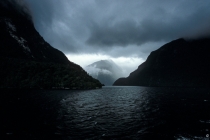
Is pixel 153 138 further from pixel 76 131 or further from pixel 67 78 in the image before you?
pixel 67 78

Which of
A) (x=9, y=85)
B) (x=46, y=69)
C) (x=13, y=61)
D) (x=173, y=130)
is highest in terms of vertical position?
(x=13, y=61)

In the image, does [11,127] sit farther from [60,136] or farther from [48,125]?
[60,136]

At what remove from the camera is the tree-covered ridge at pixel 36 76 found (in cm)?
15362

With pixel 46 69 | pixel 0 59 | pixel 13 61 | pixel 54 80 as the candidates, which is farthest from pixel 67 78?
pixel 0 59

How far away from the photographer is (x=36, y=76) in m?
160

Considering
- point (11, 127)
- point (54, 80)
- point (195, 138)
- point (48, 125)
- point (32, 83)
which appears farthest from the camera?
point (54, 80)

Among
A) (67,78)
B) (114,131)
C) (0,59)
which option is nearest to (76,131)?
(114,131)

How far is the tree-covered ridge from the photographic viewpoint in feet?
504

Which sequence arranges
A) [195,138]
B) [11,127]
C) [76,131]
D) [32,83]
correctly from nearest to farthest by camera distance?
[195,138] → [76,131] → [11,127] → [32,83]

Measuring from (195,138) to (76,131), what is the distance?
16.4 meters

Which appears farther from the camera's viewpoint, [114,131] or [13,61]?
[13,61]

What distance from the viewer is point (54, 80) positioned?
163 m

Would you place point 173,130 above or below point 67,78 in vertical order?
below

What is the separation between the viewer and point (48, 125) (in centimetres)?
2269
